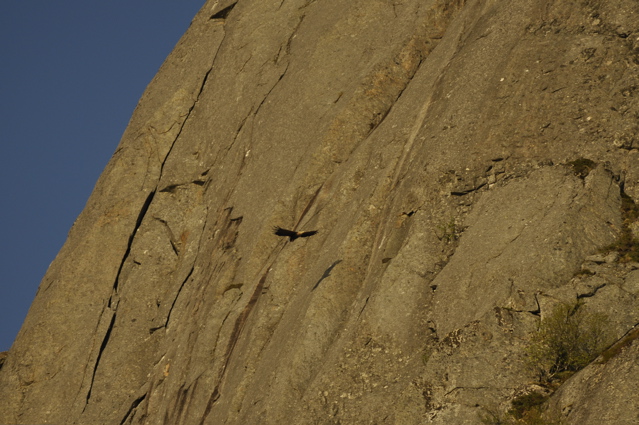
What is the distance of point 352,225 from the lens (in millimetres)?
21297

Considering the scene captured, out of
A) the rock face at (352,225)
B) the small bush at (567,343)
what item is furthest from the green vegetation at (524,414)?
the small bush at (567,343)

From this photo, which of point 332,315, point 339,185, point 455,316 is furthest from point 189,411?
point 455,316

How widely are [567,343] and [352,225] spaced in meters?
6.60

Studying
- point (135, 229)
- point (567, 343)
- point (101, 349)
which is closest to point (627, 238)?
point (567, 343)

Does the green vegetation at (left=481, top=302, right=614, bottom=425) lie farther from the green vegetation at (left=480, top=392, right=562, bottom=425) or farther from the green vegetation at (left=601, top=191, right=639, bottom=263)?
the green vegetation at (left=601, top=191, right=639, bottom=263)

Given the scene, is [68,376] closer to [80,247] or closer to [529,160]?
[80,247]

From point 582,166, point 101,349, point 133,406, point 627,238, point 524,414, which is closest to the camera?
point 524,414

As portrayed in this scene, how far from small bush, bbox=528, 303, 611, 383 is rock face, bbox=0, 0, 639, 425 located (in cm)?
29

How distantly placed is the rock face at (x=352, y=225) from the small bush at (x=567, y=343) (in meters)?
0.29

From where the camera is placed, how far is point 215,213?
27672 millimetres

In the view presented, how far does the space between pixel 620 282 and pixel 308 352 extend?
6433mm

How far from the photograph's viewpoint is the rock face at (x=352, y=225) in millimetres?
17250

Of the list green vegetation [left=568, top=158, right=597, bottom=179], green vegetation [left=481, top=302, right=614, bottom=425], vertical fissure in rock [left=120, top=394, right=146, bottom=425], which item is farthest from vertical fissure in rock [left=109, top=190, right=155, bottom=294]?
green vegetation [left=481, top=302, right=614, bottom=425]

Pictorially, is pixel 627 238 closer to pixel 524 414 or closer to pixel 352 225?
pixel 524 414
